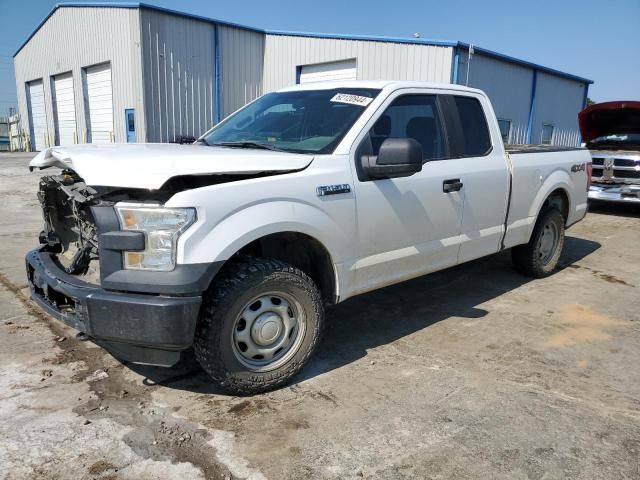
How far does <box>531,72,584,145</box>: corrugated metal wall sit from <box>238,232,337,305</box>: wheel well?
16.8 meters

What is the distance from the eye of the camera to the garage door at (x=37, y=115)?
2433 centimetres

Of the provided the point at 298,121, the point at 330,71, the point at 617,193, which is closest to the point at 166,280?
the point at 298,121

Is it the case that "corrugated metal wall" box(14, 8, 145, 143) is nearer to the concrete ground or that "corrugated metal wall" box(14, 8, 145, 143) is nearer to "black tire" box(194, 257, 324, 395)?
the concrete ground

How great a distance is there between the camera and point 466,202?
441cm

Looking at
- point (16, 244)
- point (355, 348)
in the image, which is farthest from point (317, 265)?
point (16, 244)

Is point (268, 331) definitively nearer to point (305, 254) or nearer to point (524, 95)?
point (305, 254)

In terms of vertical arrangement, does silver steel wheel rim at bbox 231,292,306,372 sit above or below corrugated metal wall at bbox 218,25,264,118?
below

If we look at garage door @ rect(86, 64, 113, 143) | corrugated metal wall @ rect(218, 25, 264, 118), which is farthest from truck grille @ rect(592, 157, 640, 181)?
garage door @ rect(86, 64, 113, 143)

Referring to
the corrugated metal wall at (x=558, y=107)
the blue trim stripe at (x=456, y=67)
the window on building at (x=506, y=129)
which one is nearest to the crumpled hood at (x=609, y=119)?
the blue trim stripe at (x=456, y=67)

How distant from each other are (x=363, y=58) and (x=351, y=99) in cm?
1168

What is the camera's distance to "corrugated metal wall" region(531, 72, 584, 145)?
60.1 feet

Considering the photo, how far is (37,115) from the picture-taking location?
2520cm

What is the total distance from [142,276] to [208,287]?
360 millimetres

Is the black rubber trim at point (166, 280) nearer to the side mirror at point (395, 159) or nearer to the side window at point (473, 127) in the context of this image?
the side mirror at point (395, 159)
